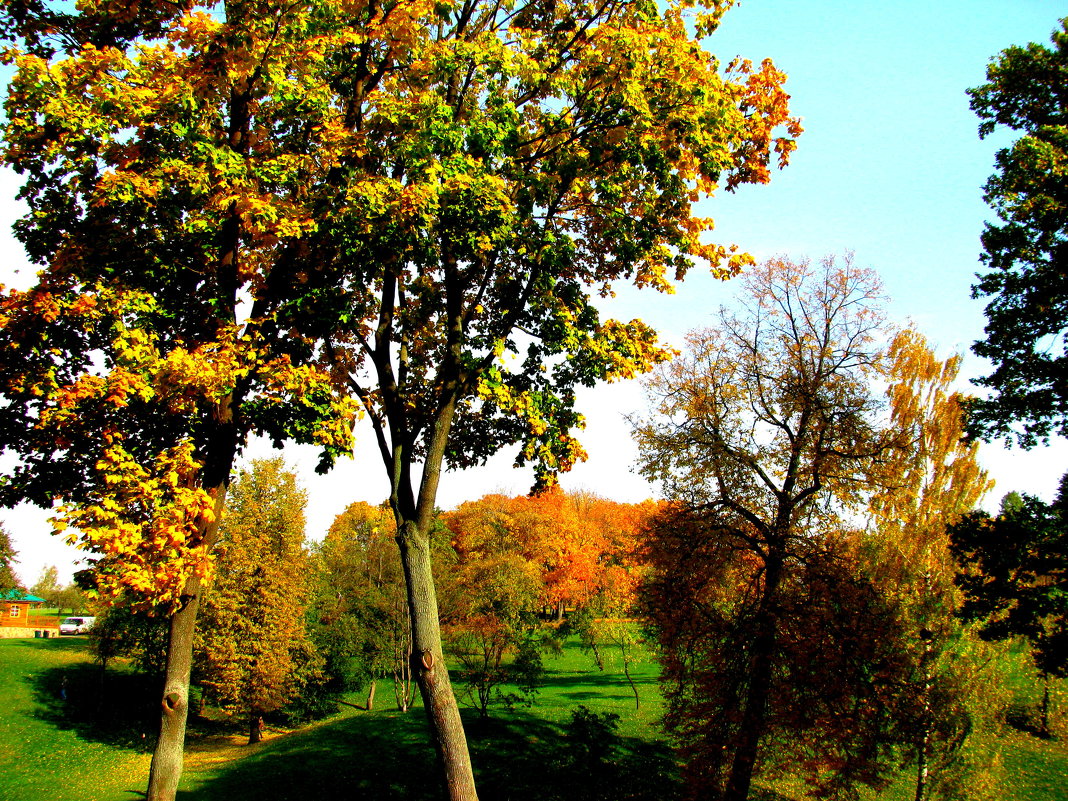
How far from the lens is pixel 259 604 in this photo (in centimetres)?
2948

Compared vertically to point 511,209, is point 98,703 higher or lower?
lower

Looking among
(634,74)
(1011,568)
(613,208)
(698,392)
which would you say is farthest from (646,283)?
(1011,568)

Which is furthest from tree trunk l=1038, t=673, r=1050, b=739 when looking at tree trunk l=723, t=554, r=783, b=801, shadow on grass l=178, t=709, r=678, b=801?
tree trunk l=723, t=554, r=783, b=801

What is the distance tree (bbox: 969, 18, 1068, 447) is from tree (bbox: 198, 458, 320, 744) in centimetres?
2900

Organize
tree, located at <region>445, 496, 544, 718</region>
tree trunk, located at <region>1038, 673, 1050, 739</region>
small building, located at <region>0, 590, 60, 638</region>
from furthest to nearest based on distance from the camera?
1. small building, located at <region>0, 590, 60, 638</region>
2. tree trunk, located at <region>1038, 673, 1050, 739</region>
3. tree, located at <region>445, 496, 544, 718</region>

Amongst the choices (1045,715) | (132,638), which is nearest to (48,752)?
(132,638)

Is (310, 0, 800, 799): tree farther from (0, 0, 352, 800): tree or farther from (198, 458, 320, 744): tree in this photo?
(198, 458, 320, 744): tree

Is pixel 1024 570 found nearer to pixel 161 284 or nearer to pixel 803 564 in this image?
pixel 803 564

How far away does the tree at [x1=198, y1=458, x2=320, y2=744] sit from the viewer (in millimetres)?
28016

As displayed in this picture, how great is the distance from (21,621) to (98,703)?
53.6 meters

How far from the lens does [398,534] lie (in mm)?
9188

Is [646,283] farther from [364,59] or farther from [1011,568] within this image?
[1011,568]

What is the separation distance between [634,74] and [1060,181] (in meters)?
9.09

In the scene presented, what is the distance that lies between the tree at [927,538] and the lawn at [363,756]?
5.07 metres
